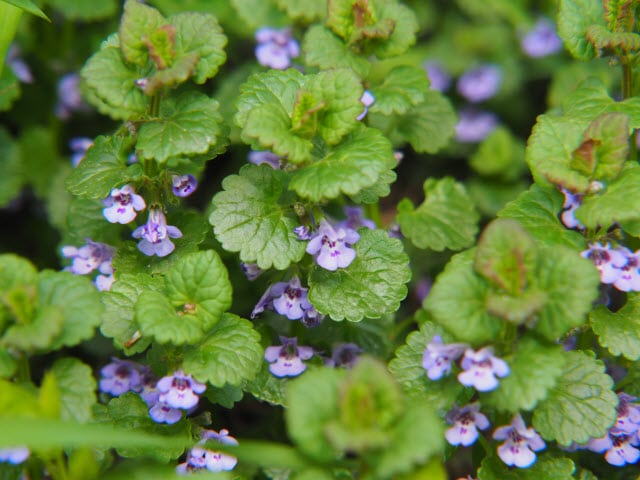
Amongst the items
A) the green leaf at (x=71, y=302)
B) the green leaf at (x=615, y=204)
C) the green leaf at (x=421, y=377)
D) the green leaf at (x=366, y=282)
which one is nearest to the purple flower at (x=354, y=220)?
the green leaf at (x=366, y=282)

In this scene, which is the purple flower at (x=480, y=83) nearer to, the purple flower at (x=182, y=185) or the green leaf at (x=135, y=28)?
the purple flower at (x=182, y=185)

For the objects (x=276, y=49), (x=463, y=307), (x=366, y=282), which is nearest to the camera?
(x=463, y=307)

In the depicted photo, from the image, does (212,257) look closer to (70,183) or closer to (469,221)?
(70,183)

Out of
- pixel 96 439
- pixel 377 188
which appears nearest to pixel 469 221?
pixel 377 188

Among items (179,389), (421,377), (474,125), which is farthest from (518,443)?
(474,125)

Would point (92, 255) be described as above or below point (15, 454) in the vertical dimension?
below

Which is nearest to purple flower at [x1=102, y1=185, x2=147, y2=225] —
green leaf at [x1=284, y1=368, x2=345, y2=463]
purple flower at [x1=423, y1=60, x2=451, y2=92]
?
green leaf at [x1=284, y1=368, x2=345, y2=463]

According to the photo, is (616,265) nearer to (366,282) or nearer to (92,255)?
(366,282)
